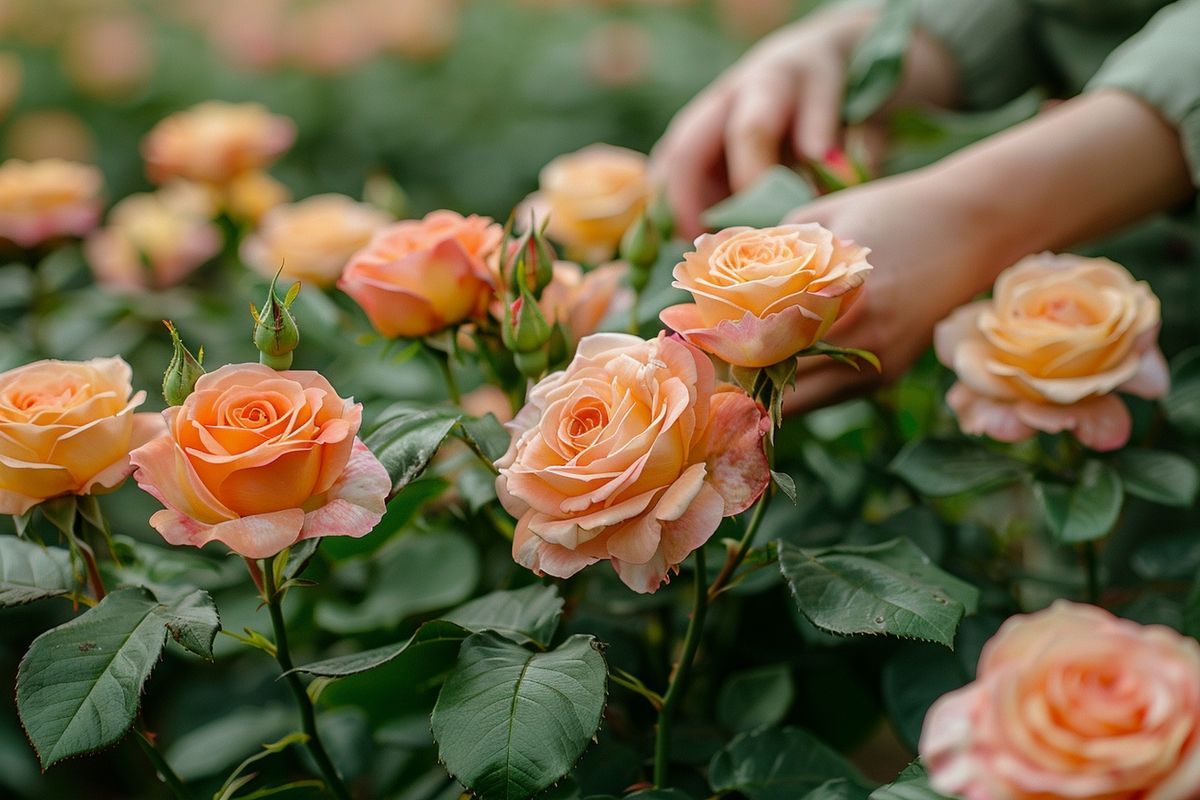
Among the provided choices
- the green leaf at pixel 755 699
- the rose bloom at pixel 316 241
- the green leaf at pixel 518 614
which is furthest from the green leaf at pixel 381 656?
the rose bloom at pixel 316 241

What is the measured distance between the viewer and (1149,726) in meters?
0.34

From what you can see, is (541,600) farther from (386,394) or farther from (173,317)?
(173,317)

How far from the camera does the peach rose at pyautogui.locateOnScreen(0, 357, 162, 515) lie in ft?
1.70

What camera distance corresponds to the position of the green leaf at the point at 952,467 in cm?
69

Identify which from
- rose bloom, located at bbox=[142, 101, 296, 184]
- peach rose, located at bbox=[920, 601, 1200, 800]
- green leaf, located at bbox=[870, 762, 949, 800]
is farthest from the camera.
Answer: rose bloom, located at bbox=[142, 101, 296, 184]

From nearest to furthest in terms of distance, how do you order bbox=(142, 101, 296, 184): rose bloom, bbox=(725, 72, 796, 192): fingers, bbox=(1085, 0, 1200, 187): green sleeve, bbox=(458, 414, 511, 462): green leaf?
bbox=(458, 414, 511, 462): green leaf < bbox=(1085, 0, 1200, 187): green sleeve < bbox=(725, 72, 796, 192): fingers < bbox=(142, 101, 296, 184): rose bloom

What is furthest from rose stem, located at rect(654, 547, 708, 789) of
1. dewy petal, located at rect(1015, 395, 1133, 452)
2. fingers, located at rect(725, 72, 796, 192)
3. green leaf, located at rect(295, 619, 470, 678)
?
fingers, located at rect(725, 72, 796, 192)

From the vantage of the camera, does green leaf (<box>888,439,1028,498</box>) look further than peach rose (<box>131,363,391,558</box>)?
Yes

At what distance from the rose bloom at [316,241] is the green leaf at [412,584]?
266 millimetres

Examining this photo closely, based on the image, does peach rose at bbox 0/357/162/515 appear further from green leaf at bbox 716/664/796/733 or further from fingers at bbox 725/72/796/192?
fingers at bbox 725/72/796/192

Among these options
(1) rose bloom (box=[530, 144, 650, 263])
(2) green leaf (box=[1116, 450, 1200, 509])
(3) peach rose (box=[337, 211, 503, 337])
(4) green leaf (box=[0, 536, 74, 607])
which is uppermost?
(3) peach rose (box=[337, 211, 503, 337])

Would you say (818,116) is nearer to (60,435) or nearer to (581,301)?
(581,301)

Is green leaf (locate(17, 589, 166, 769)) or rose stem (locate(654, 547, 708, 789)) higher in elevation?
green leaf (locate(17, 589, 166, 769))

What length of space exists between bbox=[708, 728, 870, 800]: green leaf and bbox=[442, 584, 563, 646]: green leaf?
0.12m
